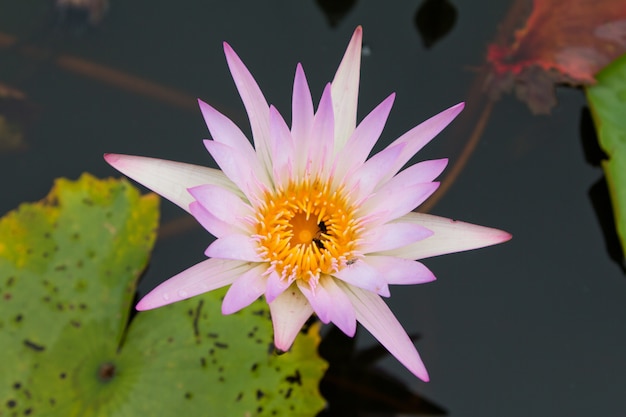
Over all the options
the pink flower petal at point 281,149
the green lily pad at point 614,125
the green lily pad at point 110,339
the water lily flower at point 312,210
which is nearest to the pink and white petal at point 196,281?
the water lily flower at point 312,210

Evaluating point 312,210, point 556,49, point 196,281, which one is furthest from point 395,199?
point 556,49

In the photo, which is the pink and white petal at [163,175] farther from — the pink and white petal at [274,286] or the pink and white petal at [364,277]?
the pink and white petal at [364,277]

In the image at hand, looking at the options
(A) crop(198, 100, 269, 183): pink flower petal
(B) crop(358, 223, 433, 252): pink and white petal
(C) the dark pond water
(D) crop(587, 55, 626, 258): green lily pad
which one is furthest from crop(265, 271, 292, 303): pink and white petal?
(D) crop(587, 55, 626, 258): green lily pad

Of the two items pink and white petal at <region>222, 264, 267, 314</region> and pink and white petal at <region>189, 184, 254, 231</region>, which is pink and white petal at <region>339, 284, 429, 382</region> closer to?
pink and white petal at <region>222, 264, 267, 314</region>

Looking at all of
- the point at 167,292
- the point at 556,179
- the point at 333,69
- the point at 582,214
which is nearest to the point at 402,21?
the point at 333,69

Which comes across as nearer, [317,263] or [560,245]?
[317,263]

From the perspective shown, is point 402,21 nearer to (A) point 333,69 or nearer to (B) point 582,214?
(A) point 333,69

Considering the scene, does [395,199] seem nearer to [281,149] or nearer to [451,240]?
[451,240]
